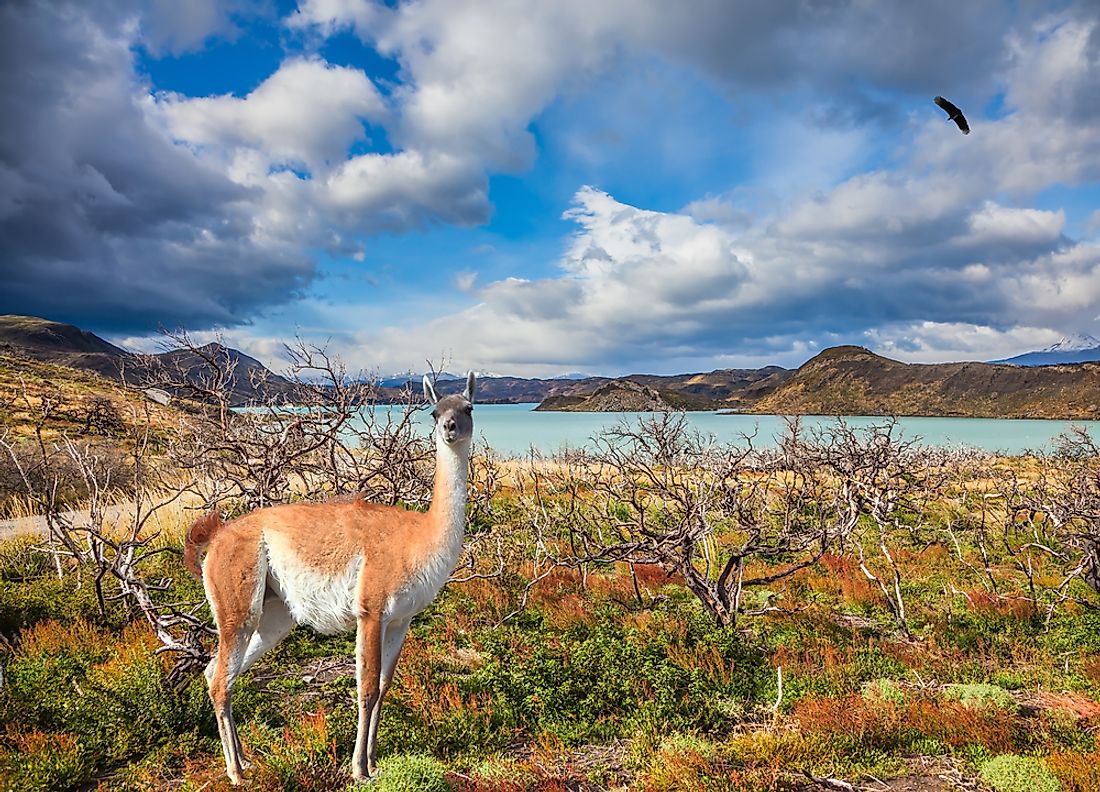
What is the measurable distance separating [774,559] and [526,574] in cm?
552

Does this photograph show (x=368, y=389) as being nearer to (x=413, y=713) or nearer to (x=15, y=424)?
(x=413, y=713)

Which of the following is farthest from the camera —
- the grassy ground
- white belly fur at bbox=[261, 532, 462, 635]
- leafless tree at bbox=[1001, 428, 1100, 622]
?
leafless tree at bbox=[1001, 428, 1100, 622]

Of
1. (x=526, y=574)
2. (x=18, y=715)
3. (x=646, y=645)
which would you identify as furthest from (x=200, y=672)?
(x=526, y=574)

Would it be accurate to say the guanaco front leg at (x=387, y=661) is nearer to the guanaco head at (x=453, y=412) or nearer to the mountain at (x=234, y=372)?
the guanaco head at (x=453, y=412)

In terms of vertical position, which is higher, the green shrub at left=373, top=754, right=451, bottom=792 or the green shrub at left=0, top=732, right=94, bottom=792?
the green shrub at left=373, top=754, right=451, bottom=792

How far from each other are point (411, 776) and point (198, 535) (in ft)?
7.72

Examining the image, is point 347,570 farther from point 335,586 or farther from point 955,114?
point 955,114

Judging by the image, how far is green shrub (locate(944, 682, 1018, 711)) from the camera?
19.2 ft

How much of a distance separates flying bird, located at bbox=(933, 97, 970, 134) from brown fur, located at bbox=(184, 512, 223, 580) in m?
8.22

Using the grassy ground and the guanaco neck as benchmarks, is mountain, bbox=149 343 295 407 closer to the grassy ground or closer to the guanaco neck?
the grassy ground

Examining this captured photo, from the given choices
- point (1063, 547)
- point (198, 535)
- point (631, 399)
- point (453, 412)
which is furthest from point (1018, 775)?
point (631, 399)

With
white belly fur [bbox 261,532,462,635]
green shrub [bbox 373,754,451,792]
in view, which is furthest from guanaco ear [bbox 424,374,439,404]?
green shrub [bbox 373,754,451,792]

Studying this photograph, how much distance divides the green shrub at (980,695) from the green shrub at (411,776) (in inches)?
208

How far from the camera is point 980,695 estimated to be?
6.06m
